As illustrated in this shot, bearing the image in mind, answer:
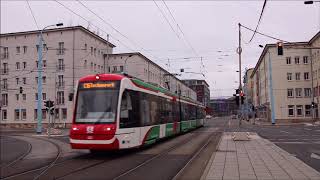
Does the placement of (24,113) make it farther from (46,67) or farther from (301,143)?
(301,143)

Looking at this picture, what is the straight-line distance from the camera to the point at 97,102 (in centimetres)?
1585

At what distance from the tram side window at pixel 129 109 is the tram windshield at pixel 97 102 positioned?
422 mm

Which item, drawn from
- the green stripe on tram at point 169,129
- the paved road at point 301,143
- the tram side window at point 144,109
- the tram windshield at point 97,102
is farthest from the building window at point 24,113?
the tram windshield at point 97,102

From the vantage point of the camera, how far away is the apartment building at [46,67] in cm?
6538

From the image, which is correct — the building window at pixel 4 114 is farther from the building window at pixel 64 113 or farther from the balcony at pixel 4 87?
the building window at pixel 64 113

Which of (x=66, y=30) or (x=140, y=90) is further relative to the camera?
(x=66, y=30)

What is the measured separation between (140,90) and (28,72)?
5403 centimetres

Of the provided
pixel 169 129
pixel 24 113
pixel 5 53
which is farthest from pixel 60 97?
pixel 169 129

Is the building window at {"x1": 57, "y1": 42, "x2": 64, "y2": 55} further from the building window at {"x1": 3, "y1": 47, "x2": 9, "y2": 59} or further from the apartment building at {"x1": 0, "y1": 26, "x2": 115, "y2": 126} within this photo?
the building window at {"x1": 3, "y1": 47, "x2": 9, "y2": 59}

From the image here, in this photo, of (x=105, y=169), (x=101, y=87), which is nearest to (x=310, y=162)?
(x=105, y=169)

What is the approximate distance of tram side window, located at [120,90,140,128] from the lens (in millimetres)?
15966

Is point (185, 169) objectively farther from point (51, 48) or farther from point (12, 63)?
point (12, 63)

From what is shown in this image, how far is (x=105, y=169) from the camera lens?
40.9 ft

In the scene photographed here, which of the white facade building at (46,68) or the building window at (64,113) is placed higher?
the white facade building at (46,68)
